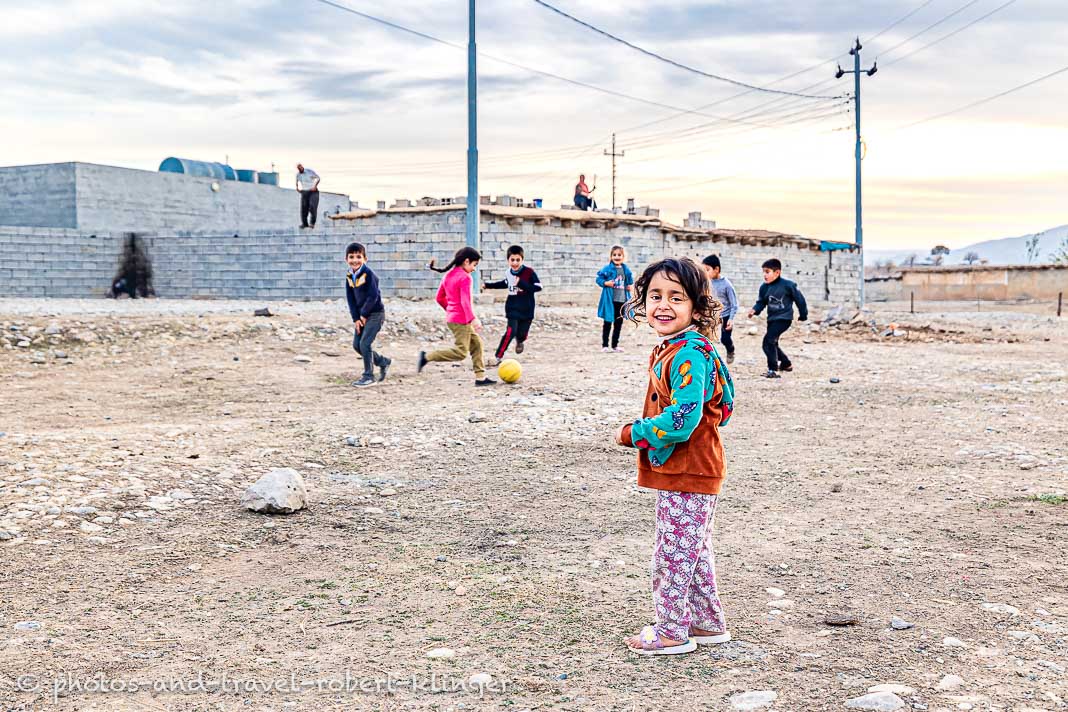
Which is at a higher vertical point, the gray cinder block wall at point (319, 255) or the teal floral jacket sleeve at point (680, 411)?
the gray cinder block wall at point (319, 255)

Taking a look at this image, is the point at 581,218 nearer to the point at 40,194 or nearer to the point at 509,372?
the point at 509,372

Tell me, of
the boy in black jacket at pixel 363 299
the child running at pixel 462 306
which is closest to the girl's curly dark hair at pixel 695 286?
the child running at pixel 462 306

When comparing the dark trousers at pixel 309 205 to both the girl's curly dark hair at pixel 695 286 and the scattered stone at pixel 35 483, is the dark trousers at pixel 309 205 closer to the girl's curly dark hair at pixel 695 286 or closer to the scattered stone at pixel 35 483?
the scattered stone at pixel 35 483

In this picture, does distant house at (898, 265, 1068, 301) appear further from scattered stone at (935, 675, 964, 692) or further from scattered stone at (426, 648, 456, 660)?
scattered stone at (426, 648, 456, 660)

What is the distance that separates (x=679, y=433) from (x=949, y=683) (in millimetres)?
1205

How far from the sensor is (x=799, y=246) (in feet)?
105

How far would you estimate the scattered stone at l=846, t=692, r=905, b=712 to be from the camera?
2.85 metres

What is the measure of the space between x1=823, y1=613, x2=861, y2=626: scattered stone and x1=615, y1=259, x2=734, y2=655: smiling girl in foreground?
652 mm

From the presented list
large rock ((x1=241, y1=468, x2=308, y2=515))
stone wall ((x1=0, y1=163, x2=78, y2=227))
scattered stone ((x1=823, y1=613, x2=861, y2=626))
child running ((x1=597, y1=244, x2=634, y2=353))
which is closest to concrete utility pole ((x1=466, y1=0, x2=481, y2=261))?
child running ((x1=597, y1=244, x2=634, y2=353))

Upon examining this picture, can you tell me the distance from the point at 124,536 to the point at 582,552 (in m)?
2.44

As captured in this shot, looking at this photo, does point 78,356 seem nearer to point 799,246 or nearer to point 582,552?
point 582,552

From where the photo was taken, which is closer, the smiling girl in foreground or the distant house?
the smiling girl in foreground

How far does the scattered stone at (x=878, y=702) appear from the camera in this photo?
285cm

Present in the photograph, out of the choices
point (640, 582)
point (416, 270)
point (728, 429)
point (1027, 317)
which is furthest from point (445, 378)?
point (1027, 317)
